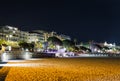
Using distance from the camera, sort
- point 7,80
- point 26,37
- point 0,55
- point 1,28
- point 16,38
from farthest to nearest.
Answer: point 26,37 < point 16,38 < point 1,28 < point 0,55 < point 7,80

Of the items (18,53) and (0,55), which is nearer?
(0,55)

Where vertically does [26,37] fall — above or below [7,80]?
above

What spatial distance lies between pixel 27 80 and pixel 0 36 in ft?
454

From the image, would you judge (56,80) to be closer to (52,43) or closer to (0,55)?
(0,55)

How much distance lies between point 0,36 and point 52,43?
25052 mm

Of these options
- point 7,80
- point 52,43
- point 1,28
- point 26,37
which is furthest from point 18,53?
point 26,37

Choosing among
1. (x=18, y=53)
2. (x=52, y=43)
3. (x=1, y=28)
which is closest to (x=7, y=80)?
(x=18, y=53)

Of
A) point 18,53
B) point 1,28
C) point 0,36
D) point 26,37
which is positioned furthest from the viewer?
point 26,37

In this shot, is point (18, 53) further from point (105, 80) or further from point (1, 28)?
point (1, 28)

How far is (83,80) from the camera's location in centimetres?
1309

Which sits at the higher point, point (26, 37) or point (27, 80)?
point (26, 37)

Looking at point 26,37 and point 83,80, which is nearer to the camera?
point 83,80

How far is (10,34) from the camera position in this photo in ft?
535

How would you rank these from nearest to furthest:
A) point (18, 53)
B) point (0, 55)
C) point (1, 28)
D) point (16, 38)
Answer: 1. point (0, 55)
2. point (18, 53)
3. point (1, 28)
4. point (16, 38)
